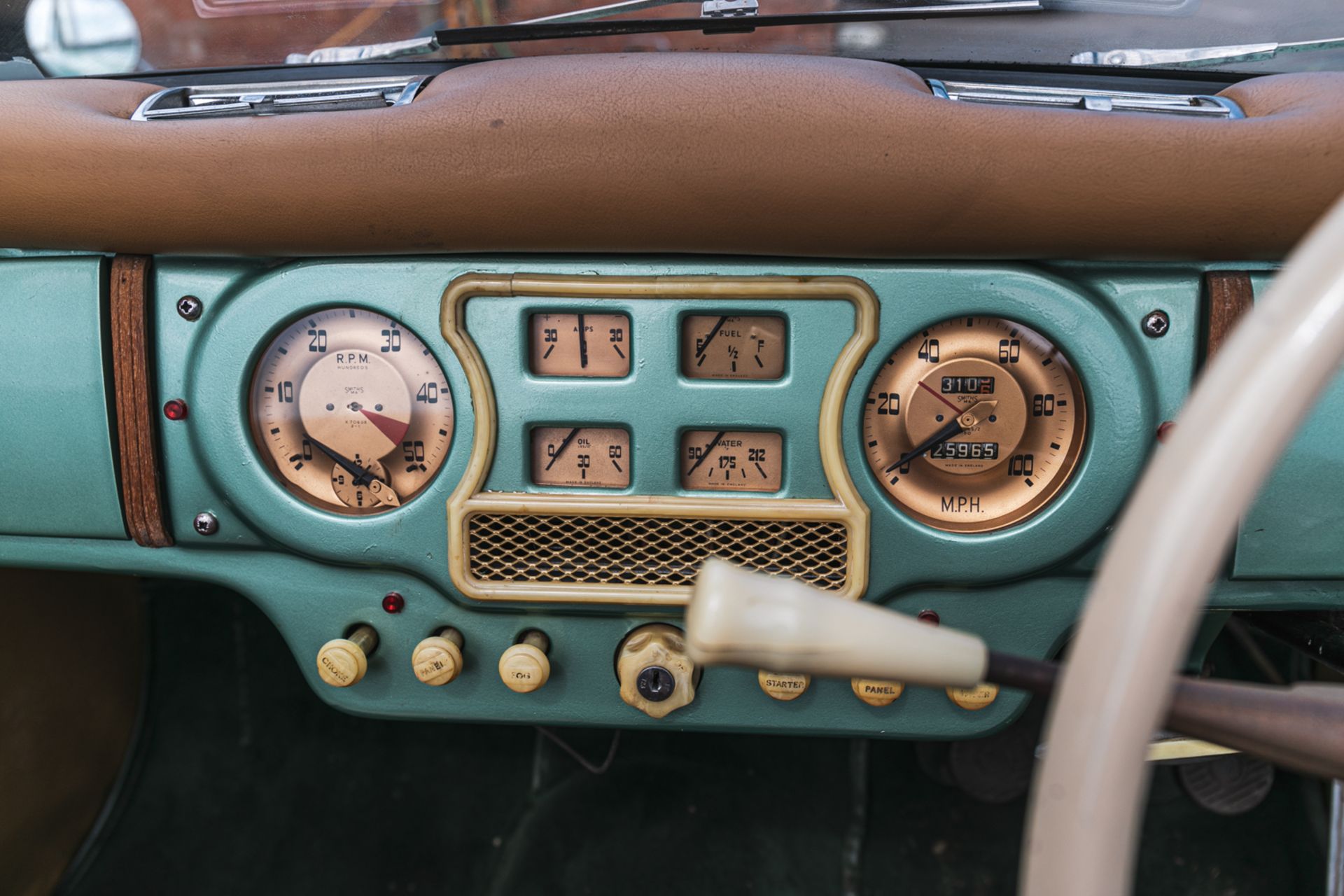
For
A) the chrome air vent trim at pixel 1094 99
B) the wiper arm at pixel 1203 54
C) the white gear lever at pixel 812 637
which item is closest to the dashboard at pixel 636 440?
the chrome air vent trim at pixel 1094 99

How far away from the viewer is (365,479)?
1.16 meters

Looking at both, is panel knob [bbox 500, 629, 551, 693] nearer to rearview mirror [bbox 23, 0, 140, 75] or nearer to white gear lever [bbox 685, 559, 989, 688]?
white gear lever [bbox 685, 559, 989, 688]

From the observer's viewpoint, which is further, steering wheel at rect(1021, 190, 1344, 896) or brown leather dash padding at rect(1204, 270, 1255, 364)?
brown leather dash padding at rect(1204, 270, 1255, 364)

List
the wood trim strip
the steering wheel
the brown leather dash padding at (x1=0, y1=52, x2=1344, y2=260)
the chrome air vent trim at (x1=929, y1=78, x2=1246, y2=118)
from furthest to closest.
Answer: the wood trim strip
the chrome air vent trim at (x1=929, y1=78, x2=1246, y2=118)
the brown leather dash padding at (x1=0, y1=52, x2=1344, y2=260)
the steering wheel

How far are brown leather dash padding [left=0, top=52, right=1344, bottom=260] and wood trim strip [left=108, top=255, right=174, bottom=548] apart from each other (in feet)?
0.37

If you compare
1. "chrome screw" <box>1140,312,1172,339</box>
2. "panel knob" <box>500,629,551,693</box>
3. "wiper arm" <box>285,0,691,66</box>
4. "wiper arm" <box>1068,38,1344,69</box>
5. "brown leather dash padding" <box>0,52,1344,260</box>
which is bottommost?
"panel knob" <box>500,629,551,693</box>

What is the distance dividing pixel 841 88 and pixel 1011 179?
8.2 inches

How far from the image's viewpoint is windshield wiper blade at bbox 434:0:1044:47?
3.92 ft

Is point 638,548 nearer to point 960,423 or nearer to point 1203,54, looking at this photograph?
point 960,423

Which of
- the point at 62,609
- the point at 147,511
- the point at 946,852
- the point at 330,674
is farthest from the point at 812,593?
the point at 62,609

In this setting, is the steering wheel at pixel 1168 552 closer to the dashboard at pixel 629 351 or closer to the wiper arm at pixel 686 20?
the dashboard at pixel 629 351

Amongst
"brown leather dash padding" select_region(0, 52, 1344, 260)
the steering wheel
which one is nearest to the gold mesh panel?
"brown leather dash padding" select_region(0, 52, 1344, 260)

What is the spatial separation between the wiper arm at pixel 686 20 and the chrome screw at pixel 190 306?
50 cm

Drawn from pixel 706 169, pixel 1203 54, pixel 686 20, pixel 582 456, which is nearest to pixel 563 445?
pixel 582 456
